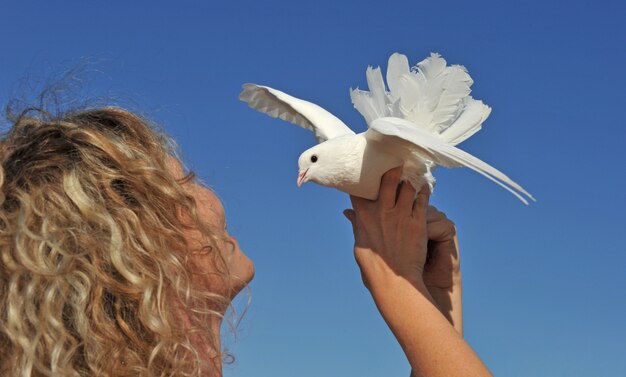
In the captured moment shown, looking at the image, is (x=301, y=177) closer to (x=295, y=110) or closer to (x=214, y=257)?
(x=295, y=110)

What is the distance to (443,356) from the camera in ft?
7.41

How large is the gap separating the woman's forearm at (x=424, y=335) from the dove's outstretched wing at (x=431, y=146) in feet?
2.11

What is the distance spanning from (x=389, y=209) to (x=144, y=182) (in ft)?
4.32

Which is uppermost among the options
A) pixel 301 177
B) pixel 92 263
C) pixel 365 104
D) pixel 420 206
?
pixel 365 104

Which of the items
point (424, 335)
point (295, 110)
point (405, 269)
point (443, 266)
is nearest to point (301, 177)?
point (295, 110)

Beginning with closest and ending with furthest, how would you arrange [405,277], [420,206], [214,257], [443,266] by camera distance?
[214,257] → [405,277] → [420,206] → [443,266]

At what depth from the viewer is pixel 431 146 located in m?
3.32

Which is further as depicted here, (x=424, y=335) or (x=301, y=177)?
(x=301, y=177)

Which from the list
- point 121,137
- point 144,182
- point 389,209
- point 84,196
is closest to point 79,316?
point 84,196

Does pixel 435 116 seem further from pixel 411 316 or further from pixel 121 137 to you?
pixel 121 137

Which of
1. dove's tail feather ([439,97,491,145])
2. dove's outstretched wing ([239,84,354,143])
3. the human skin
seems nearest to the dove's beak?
dove's outstretched wing ([239,84,354,143])

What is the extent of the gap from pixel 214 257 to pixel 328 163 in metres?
1.82

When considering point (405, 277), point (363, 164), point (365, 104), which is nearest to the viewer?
point (405, 277)

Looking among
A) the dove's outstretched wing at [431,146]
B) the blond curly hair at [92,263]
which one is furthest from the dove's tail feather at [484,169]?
the blond curly hair at [92,263]
